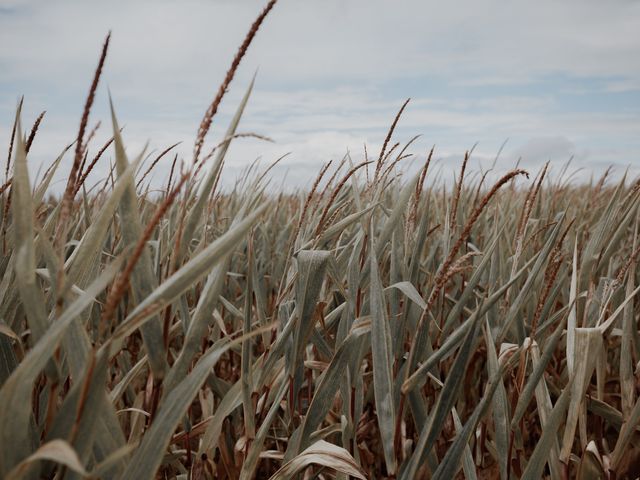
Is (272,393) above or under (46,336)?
under

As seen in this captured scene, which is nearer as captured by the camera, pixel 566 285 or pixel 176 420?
pixel 176 420

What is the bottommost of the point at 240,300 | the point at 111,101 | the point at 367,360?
the point at 367,360

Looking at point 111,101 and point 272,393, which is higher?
point 111,101

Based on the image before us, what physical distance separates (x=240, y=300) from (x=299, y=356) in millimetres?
777

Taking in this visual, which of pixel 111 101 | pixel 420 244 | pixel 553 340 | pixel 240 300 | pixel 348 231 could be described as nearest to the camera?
pixel 111 101

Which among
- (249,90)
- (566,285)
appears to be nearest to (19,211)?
(249,90)

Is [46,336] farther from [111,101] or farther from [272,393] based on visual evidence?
[272,393]

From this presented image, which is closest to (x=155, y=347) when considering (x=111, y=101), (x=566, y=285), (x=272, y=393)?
(x=111, y=101)

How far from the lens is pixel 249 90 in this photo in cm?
65

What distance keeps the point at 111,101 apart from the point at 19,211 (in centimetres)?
15

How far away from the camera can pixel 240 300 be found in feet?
5.39

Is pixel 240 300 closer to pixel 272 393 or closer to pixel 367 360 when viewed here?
pixel 367 360

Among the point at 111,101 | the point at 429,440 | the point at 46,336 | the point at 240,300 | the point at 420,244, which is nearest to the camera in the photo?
the point at 46,336

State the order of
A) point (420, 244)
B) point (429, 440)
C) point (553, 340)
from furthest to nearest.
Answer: point (420, 244)
point (553, 340)
point (429, 440)
